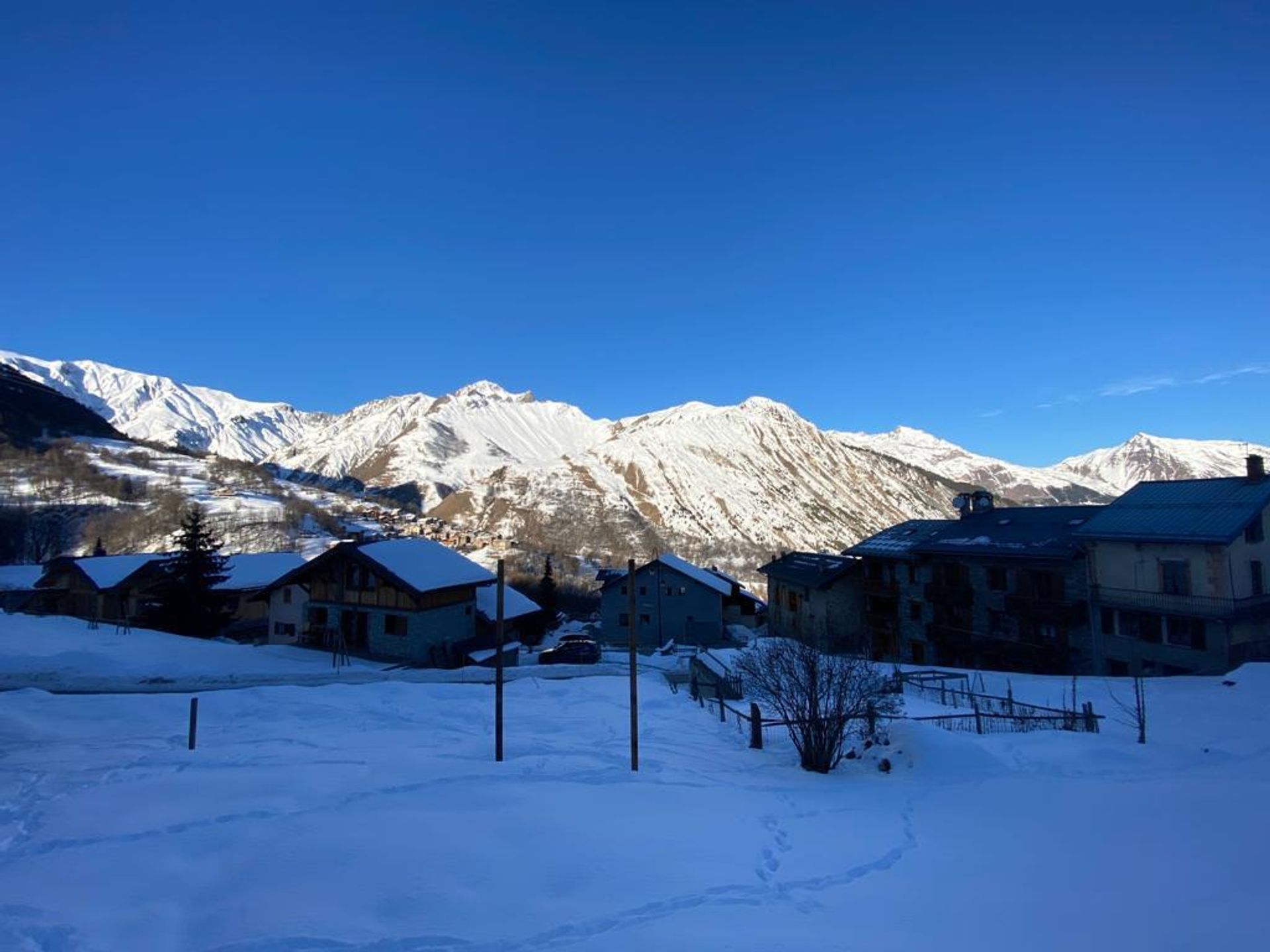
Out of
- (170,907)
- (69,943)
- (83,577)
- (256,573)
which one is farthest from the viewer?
(256,573)

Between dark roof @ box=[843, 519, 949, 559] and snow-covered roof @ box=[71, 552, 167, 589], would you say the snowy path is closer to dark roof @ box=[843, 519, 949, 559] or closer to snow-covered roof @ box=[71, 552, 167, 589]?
dark roof @ box=[843, 519, 949, 559]

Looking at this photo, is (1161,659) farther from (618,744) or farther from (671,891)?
(671,891)

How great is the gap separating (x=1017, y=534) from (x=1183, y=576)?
1007 centimetres

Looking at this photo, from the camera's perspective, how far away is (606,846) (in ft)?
29.6

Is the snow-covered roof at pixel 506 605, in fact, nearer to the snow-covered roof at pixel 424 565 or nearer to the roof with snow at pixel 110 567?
the snow-covered roof at pixel 424 565

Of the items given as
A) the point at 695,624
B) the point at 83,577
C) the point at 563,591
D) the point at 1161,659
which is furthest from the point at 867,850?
the point at 563,591

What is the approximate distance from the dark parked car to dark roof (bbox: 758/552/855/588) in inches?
752

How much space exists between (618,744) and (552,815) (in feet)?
22.8

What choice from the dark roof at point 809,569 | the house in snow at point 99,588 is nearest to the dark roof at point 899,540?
the dark roof at point 809,569

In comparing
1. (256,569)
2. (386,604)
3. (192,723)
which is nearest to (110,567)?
(256,569)

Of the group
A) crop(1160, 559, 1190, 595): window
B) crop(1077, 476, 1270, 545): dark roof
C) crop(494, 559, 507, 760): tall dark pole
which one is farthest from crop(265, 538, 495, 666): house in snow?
crop(1160, 559, 1190, 595): window

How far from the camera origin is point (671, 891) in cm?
780

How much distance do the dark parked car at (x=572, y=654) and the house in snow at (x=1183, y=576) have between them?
2835 centimetres

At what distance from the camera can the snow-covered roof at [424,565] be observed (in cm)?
3906
